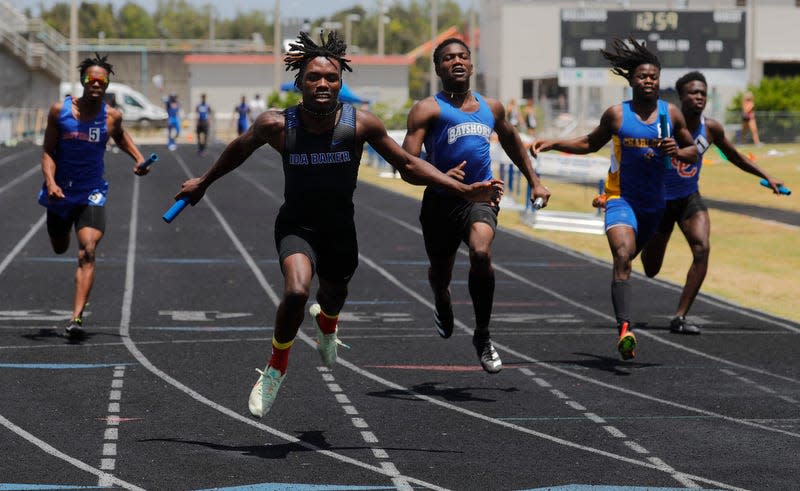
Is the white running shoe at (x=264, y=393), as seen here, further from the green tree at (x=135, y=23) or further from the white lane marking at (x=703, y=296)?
the green tree at (x=135, y=23)

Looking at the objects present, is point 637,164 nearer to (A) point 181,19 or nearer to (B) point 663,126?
(B) point 663,126

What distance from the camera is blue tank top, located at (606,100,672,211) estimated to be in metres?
10.7

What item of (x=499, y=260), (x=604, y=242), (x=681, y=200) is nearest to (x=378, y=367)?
(x=681, y=200)

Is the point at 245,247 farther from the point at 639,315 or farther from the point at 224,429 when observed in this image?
the point at 224,429

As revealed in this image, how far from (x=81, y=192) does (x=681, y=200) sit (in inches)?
193

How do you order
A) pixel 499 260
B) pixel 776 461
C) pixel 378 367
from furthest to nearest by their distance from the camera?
1. pixel 499 260
2. pixel 378 367
3. pixel 776 461

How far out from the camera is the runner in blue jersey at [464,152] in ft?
30.7

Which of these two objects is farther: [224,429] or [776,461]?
[224,429]

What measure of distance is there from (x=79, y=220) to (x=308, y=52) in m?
4.52

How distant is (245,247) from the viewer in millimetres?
19547

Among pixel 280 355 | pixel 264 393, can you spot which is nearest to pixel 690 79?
pixel 280 355

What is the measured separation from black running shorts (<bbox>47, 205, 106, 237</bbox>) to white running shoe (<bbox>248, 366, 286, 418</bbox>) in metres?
4.39

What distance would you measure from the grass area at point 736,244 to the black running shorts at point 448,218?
5094mm

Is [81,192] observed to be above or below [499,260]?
above
